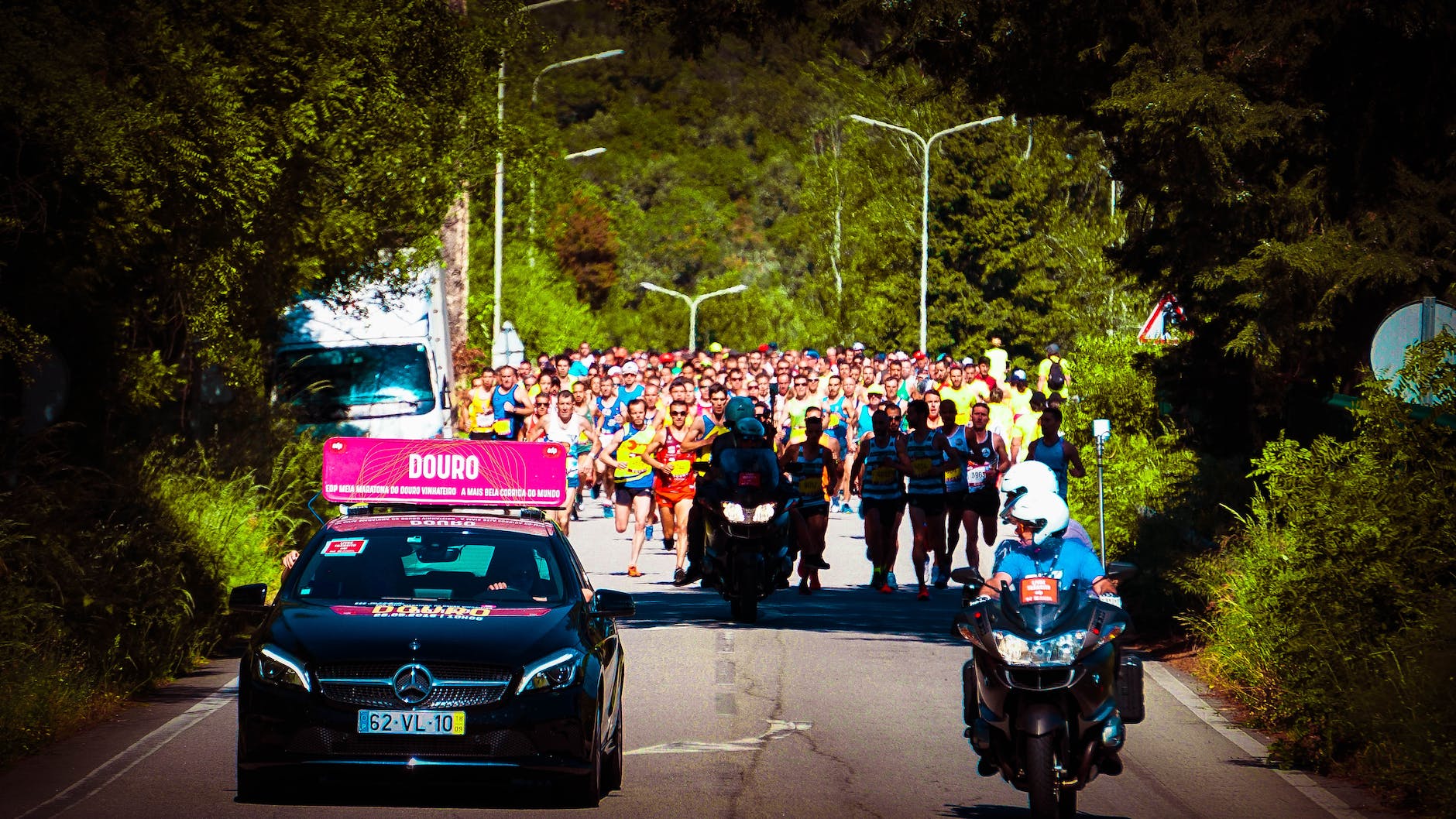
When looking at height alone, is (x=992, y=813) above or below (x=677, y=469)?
below

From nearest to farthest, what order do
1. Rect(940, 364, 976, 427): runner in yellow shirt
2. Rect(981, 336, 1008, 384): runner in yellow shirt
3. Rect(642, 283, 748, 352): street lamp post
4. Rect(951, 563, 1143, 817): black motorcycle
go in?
Rect(951, 563, 1143, 817): black motorcycle, Rect(940, 364, 976, 427): runner in yellow shirt, Rect(981, 336, 1008, 384): runner in yellow shirt, Rect(642, 283, 748, 352): street lamp post

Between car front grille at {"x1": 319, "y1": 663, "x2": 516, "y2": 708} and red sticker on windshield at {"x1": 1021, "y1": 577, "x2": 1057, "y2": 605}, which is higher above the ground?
red sticker on windshield at {"x1": 1021, "y1": 577, "x2": 1057, "y2": 605}

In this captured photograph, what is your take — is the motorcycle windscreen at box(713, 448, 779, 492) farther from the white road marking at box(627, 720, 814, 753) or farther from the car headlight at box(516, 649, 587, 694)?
the car headlight at box(516, 649, 587, 694)

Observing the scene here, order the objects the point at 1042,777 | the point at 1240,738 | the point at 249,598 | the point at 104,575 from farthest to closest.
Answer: the point at 104,575
the point at 1240,738
the point at 249,598
the point at 1042,777

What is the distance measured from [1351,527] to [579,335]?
49933 mm

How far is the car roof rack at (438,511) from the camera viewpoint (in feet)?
34.8

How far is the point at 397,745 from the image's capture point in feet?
28.6

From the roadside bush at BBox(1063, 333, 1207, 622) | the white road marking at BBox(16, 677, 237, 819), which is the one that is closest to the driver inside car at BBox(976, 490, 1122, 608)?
the white road marking at BBox(16, 677, 237, 819)

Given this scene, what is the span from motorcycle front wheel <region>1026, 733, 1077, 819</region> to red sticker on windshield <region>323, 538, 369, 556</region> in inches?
134

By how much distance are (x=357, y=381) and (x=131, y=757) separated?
15.4m

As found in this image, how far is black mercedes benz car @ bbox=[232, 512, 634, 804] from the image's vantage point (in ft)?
28.6

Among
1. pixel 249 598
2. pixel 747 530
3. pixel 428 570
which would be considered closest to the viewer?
pixel 249 598

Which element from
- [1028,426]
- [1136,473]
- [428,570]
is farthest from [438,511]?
[1028,426]

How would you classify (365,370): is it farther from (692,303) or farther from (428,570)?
(692,303)
